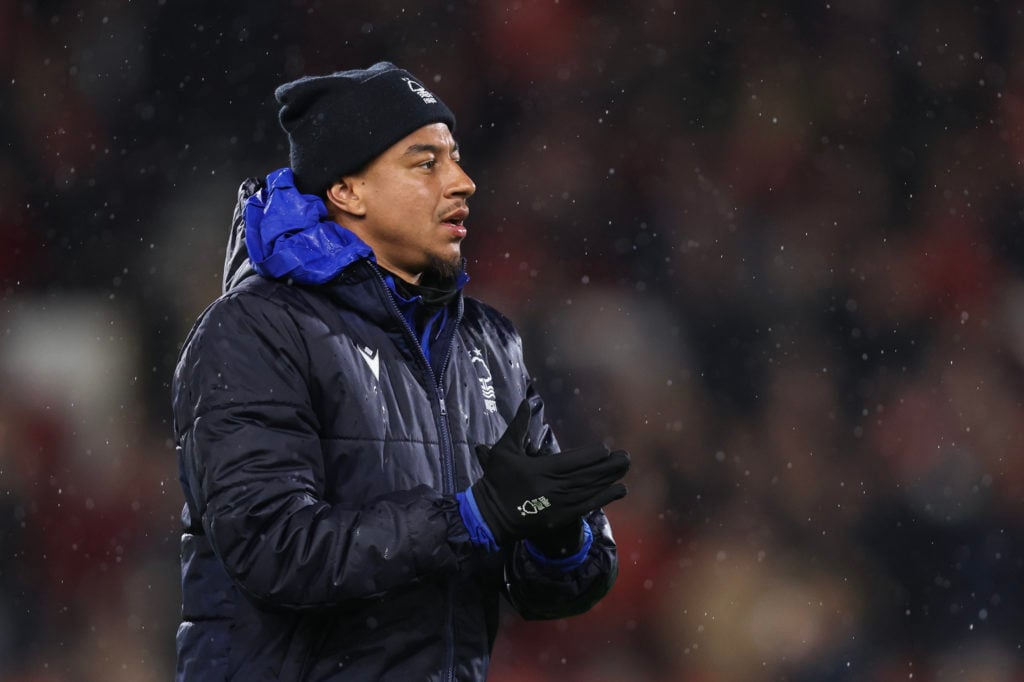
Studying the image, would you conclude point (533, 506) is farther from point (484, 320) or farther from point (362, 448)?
point (484, 320)

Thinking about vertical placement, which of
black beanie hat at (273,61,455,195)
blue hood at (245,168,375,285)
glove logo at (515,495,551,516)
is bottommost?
glove logo at (515,495,551,516)

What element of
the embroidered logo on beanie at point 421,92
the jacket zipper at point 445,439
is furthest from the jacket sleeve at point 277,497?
the embroidered logo on beanie at point 421,92

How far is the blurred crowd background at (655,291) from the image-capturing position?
3709mm

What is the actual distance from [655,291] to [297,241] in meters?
2.56

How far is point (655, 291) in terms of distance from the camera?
398cm

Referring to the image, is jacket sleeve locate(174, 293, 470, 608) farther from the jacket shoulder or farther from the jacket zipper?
the jacket shoulder

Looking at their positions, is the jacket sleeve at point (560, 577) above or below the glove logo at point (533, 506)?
below

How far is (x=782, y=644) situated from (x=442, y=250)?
2.43m

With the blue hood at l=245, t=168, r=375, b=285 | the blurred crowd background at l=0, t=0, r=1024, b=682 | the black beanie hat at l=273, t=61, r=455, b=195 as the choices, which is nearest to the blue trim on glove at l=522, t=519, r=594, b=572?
the blue hood at l=245, t=168, r=375, b=285

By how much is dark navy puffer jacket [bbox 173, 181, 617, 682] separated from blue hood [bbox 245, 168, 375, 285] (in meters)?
0.02

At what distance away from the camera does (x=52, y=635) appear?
363 centimetres

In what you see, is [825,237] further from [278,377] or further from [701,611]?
[278,377]

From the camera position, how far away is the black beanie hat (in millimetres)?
1621

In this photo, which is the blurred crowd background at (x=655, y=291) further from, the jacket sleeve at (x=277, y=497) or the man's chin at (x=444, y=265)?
the jacket sleeve at (x=277, y=497)
